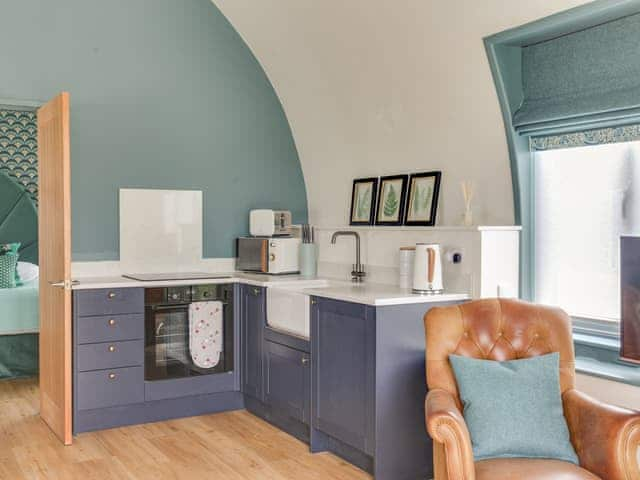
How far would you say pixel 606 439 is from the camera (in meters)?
2.49

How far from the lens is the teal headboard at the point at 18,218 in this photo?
21.5 ft

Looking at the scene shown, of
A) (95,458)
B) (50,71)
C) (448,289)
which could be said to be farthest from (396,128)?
(95,458)

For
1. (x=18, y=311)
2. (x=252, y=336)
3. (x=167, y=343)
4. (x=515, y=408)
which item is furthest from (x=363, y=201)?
(x=18, y=311)

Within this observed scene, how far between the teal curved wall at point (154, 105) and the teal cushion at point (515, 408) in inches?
116

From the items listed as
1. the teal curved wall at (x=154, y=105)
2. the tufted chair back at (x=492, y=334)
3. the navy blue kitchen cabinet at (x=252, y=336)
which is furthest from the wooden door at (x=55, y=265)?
the tufted chair back at (x=492, y=334)

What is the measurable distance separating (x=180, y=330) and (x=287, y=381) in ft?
2.92

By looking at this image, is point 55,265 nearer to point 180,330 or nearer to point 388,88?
point 180,330

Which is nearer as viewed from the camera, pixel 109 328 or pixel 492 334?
pixel 492 334

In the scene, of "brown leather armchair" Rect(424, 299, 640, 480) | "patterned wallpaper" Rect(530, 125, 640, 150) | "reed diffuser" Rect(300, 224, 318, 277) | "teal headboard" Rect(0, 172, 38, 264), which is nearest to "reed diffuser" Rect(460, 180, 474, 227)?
"patterned wallpaper" Rect(530, 125, 640, 150)

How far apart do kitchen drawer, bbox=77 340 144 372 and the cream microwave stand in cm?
106

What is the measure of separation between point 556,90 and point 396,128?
121 centimetres

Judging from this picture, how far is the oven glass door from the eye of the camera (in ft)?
14.8

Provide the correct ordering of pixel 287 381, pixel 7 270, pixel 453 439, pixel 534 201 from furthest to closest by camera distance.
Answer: pixel 7 270, pixel 287 381, pixel 534 201, pixel 453 439

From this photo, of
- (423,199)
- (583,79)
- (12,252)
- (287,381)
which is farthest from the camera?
(12,252)
